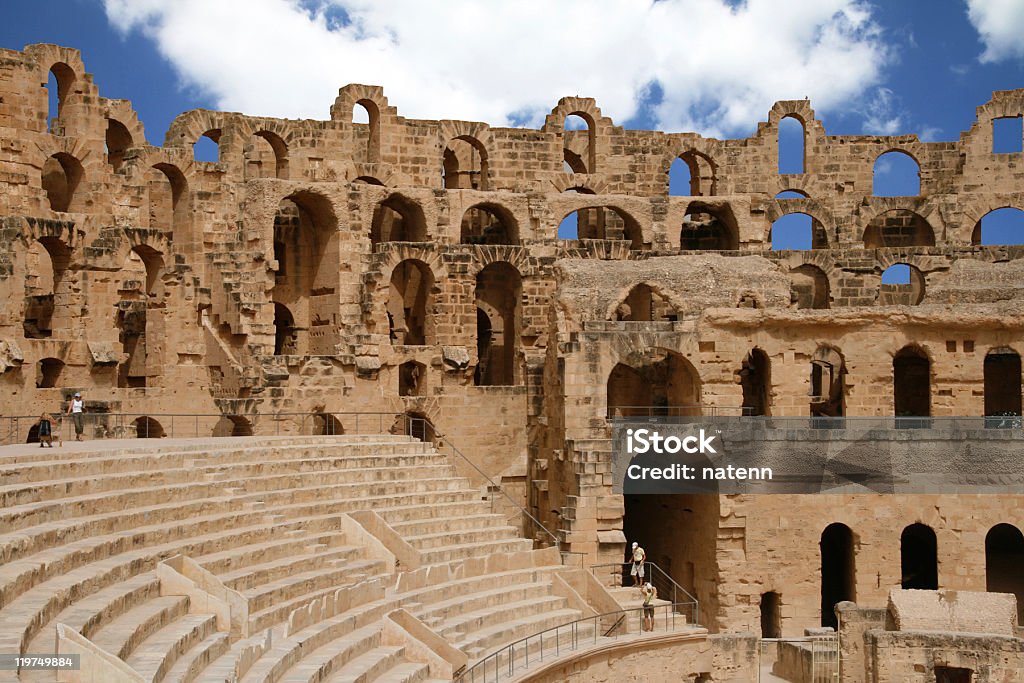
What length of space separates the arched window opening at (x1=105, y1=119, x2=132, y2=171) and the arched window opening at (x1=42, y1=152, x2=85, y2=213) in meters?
1.64

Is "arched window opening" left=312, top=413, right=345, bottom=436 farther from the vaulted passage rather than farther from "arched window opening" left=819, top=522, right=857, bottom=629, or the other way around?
the vaulted passage

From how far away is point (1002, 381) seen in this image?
3653 centimetres

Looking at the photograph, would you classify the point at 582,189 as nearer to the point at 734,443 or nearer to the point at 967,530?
the point at 734,443

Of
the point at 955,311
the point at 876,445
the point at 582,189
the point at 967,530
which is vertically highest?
the point at 582,189

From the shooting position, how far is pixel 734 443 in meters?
30.2

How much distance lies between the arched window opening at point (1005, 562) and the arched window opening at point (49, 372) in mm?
22807

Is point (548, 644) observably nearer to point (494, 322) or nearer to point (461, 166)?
point (494, 322)

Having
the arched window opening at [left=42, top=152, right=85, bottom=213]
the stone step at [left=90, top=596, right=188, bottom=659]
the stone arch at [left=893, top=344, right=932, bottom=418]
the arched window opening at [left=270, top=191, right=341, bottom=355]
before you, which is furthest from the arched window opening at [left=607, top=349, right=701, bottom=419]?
the arched window opening at [left=42, top=152, right=85, bottom=213]

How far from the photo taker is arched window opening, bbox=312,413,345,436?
3222cm

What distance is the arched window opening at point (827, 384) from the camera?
116 feet

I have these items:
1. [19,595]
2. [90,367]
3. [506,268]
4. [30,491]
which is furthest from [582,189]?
[19,595]

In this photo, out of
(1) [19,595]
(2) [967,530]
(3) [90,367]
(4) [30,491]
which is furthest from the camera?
(3) [90,367]

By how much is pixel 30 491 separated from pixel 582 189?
90.5ft

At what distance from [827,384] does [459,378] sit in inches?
460
